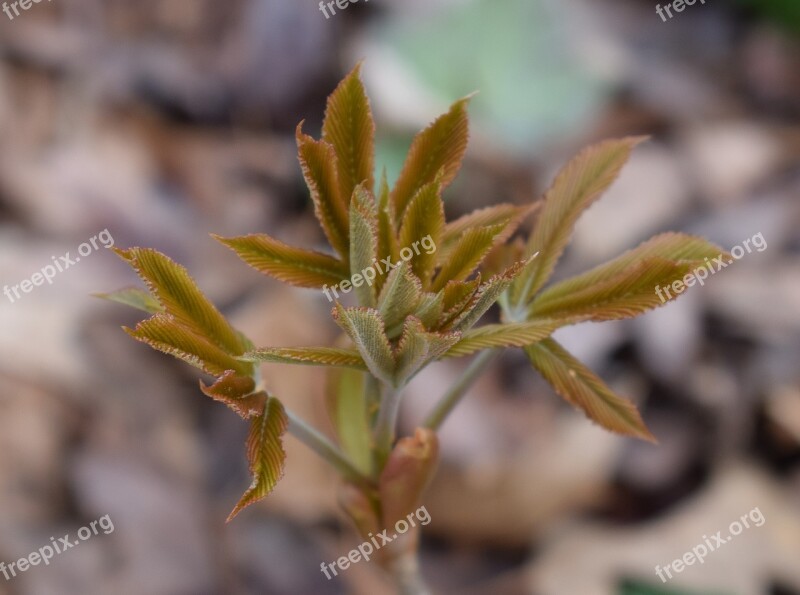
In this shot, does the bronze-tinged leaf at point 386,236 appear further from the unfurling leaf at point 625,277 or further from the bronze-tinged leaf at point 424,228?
the unfurling leaf at point 625,277

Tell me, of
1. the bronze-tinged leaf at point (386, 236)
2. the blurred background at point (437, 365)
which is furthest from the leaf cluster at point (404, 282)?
the blurred background at point (437, 365)

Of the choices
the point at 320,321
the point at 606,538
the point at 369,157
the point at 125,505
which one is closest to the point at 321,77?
the point at 320,321

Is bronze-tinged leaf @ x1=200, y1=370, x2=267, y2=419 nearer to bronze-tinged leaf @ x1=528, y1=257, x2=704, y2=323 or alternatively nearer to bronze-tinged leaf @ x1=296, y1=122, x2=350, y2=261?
bronze-tinged leaf @ x1=296, y1=122, x2=350, y2=261

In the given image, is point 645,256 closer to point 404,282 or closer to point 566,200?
point 566,200

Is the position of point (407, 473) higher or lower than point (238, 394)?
lower

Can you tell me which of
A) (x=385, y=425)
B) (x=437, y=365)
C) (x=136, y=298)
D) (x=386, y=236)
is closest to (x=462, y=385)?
→ (x=385, y=425)

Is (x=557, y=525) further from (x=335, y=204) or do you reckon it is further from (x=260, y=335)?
(x=335, y=204)
